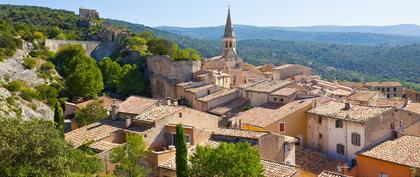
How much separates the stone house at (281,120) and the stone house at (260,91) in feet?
17.5

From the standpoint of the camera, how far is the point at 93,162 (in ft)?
77.8

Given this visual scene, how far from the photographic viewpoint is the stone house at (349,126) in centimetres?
3534

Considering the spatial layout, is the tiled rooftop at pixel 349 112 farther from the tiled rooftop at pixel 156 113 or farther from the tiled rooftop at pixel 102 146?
the tiled rooftop at pixel 102 146

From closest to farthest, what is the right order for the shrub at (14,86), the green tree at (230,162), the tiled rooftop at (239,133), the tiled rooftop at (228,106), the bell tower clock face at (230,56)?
the green tree at (230,162), the tiled rooftop at (239,133), the tiled rooftop at (228,106), the shrub at (14,86), the bell tower clock face at (230,56)

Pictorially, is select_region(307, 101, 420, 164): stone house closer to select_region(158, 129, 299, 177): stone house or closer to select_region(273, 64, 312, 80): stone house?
select_region(158, 129, 299, 177): stone house

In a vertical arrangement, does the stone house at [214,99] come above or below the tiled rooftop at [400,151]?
above

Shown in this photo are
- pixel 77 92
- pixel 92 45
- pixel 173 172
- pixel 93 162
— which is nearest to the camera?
pixel 93 162

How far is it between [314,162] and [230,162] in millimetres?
16284

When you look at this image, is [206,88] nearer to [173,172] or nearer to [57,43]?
[173,172]

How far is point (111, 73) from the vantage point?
60781mm

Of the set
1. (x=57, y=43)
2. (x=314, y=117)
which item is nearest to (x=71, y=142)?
(x=314, y=117)

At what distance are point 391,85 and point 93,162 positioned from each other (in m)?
85.2

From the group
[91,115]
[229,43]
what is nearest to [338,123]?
[91,115]

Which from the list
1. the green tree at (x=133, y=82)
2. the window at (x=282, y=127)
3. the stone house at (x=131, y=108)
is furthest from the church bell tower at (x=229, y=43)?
the stone house at (x=131, y=108)
